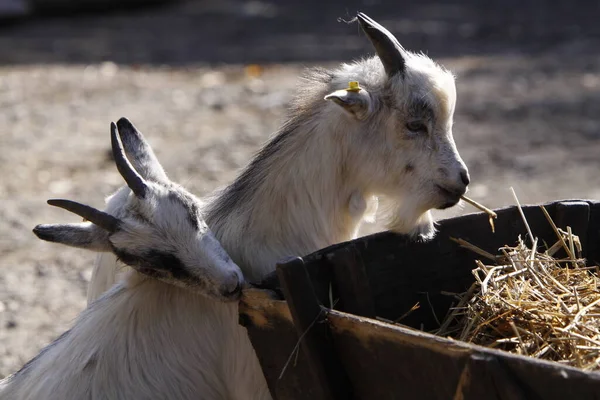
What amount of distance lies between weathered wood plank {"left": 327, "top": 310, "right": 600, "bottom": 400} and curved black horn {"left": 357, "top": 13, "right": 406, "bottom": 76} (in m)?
1.19

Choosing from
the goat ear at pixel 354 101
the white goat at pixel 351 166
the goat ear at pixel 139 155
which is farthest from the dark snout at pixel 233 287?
the goat ear at pixel 354 101

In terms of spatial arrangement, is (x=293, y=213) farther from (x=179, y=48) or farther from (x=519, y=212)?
(x=179, y=48)

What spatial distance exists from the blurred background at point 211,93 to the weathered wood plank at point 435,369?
2.84 m

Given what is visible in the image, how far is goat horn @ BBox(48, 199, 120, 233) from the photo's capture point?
3611mm

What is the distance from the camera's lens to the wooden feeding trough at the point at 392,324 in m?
2.62

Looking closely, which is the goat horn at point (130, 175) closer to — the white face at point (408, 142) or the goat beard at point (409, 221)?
the white face at point (408, 142)

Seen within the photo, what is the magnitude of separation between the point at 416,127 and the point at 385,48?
1.11 ft

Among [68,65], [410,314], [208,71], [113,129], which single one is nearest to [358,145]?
[410,314]

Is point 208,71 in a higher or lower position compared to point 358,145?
lower

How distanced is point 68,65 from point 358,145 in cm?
909

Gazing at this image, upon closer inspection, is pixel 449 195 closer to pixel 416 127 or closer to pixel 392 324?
pixel 416 127

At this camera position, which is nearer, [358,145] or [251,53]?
[358,145]

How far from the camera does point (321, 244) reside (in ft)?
13.1

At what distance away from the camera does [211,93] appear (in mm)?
10828
